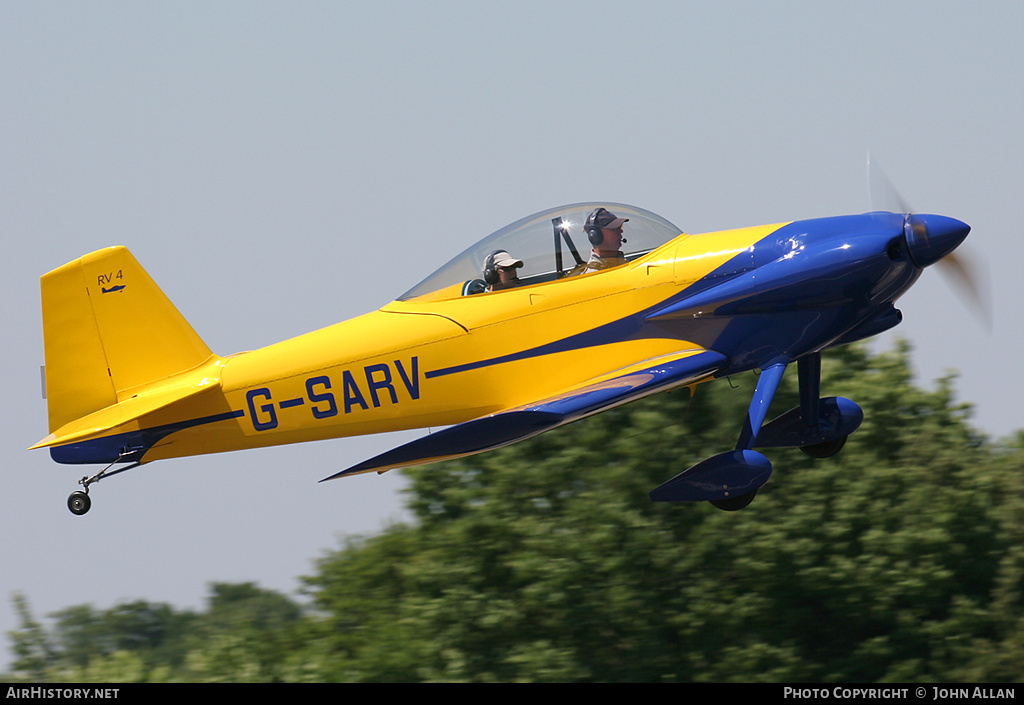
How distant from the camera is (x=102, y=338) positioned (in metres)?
10.7

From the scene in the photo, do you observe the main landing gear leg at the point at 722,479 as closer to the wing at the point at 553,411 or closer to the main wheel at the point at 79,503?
the wing at the point at 553,411

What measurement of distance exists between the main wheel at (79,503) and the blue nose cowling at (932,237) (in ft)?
25.1

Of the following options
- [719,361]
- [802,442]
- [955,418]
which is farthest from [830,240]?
[955,418]

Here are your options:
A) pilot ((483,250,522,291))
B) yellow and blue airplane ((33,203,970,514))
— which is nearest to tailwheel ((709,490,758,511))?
yellow and blue airplane ((33,203,970,514))

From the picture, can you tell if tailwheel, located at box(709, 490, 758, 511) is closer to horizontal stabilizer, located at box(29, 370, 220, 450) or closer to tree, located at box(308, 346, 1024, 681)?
horizontal stabilizer, located at box(29, 370, 220, 450)

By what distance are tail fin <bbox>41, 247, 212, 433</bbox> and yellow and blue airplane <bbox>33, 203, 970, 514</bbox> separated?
13 mm

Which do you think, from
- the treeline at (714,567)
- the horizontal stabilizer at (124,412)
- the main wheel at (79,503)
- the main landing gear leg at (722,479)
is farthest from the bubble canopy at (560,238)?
the treeline at (714,567)

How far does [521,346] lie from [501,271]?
2.23 feet

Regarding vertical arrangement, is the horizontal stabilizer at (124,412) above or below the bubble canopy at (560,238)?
below

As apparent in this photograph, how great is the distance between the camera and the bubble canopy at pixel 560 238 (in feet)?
31.9

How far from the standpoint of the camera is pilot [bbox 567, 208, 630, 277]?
9.70 meters

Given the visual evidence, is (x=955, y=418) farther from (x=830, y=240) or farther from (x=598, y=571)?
(x=830, y=240)

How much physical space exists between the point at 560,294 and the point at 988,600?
44.0 feet

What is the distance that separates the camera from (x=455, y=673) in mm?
18250
